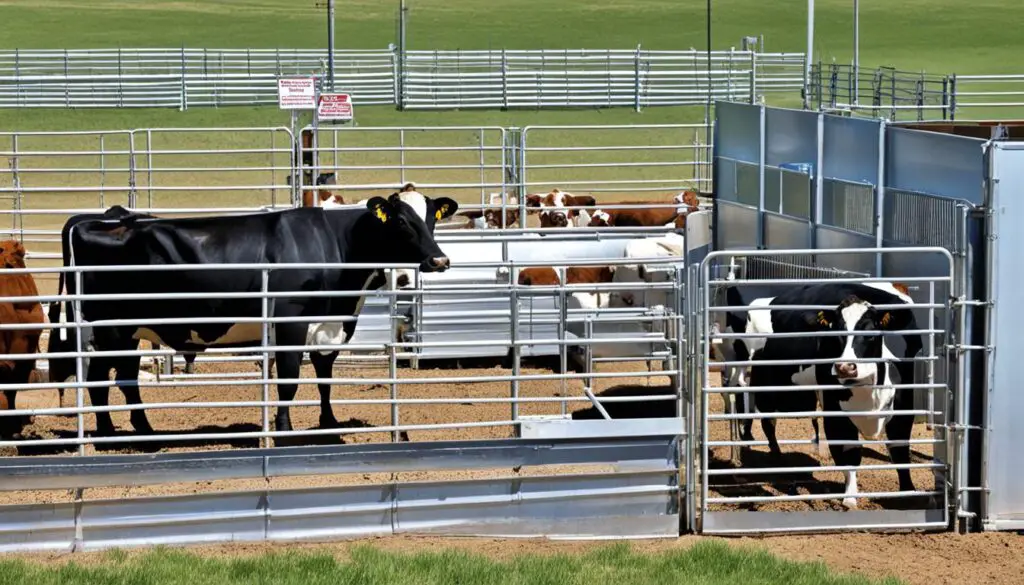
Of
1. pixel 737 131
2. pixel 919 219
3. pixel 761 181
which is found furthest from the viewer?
pixel 737 131

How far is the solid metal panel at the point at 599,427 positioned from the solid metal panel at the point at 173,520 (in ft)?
4.89

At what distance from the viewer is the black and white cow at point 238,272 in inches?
417

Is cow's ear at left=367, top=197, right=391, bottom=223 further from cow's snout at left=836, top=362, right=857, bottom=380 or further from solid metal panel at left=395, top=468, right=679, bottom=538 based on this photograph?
cow's snout at left=836, top=362, right=857, bottom=380

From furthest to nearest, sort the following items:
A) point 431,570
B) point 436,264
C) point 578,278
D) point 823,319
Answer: point 578,278, point 436,264, point 823,319, point 431,570

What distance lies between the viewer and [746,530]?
8227mm

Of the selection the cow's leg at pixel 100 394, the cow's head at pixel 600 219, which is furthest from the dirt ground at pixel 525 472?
the cow's head at pixel 600 219

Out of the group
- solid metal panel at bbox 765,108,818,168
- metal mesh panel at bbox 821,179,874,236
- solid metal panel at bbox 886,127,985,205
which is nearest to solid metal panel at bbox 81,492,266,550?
solid metal panel at bbox 886,127,985,205

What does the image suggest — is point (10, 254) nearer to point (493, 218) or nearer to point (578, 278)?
point (578, 278)

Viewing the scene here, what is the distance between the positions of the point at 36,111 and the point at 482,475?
1393 inches

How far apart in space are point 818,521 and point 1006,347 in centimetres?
139

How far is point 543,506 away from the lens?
8.20m

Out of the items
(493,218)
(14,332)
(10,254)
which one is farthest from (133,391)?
(493,218)

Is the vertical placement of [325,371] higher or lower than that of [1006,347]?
lower

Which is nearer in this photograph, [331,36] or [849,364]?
[849,364]
